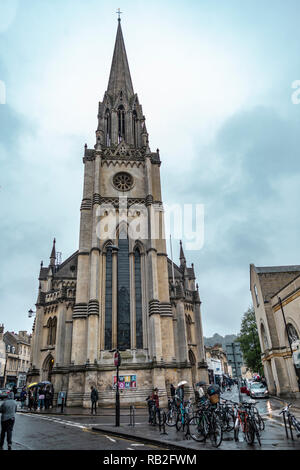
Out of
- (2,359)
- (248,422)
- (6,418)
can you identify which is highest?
(2,359)

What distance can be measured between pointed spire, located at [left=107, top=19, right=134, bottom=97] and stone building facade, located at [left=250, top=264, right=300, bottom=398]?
25163mm

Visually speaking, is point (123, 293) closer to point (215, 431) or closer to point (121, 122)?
point (215, 431)

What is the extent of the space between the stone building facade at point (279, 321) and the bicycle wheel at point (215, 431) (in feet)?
43.6

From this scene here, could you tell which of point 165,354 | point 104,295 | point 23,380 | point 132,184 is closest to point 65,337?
point 104,295

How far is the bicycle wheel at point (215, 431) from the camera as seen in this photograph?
27.5 ft

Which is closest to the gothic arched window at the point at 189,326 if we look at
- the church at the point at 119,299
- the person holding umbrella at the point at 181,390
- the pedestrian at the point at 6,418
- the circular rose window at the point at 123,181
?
the church at the point at 119,299

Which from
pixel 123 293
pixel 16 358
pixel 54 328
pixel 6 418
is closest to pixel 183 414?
pixel 6 418

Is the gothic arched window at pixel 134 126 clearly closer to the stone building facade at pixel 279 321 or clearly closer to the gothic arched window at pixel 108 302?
the gothic arched window at pixel 108 302

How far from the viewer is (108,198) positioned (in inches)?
1152

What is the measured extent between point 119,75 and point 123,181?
1697cm

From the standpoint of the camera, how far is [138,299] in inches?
1025

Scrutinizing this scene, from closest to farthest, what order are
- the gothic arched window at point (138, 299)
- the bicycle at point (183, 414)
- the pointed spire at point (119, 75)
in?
the bicycle at point (183, 414), the gothic arched window at point (138, 299), the pointed spire at point (119, 75)

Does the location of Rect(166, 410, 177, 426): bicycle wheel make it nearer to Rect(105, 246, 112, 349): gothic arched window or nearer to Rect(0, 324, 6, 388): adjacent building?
Rect(105, 246, 112, 349): gothic arched window

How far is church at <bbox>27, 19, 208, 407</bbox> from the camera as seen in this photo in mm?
23125
